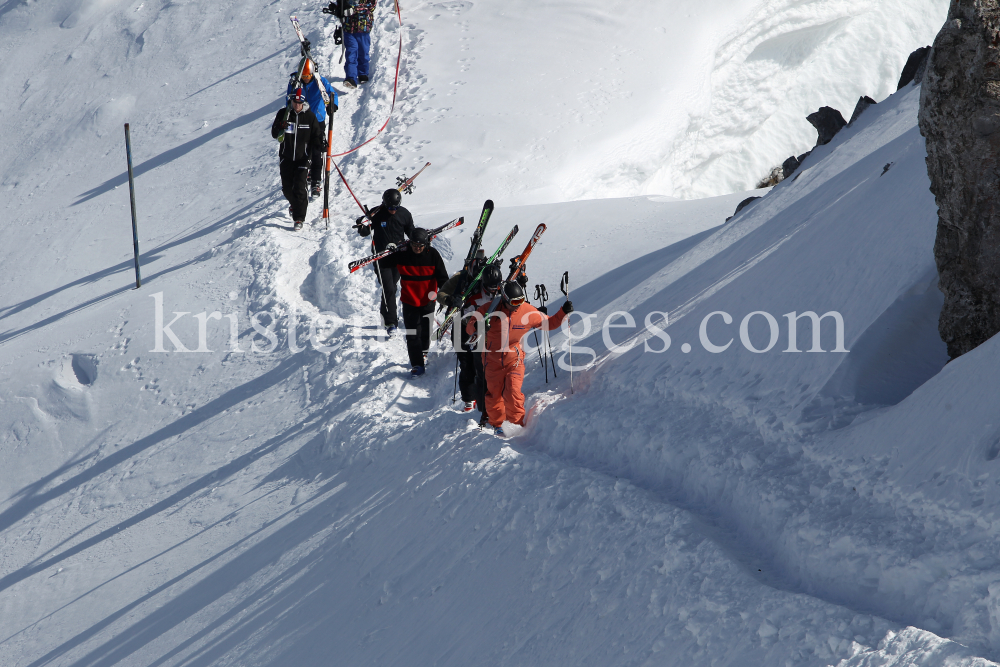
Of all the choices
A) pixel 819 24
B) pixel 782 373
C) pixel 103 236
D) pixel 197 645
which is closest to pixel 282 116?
pixel 103 236

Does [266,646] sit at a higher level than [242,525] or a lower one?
lower

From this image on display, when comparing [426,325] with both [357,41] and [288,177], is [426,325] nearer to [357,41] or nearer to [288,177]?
[288,177]

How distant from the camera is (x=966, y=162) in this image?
4.94m

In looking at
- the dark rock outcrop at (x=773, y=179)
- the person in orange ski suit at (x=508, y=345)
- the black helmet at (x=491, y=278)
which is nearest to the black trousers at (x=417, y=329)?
the person in orange ski suit at (x=508, y=345)

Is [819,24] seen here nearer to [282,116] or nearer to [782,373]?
[282,116]

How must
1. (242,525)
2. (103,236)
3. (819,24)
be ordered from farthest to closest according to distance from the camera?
(819,24), (103,236), (242,525)

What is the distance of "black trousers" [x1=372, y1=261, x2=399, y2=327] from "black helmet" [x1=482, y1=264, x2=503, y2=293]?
223cm

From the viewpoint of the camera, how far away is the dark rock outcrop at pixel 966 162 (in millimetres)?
4781

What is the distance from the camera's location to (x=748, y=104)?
579 inches

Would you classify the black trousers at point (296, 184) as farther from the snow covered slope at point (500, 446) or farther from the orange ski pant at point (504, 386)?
the orange ski pant at point (504, 386)

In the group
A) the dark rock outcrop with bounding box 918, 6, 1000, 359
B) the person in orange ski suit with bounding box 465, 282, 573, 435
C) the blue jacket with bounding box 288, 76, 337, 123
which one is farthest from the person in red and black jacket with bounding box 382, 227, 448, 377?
the blue jacket with bounding box 288, 76, 337, 123

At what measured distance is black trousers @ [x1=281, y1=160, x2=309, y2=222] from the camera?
1092 cm

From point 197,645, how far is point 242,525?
125 cm

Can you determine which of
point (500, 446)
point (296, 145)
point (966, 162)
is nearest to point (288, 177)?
point (296, 145)
